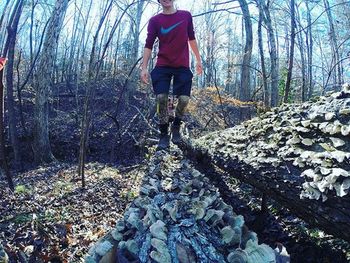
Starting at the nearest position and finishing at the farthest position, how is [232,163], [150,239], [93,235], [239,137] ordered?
[150,239]
[93,235]
[232,163]
[239,137]

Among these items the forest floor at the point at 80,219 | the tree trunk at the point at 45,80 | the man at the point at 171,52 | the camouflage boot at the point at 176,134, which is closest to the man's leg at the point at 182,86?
the man at the point at 171,52

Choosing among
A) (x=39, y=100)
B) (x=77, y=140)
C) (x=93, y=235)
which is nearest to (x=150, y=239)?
(x=93, y=235)

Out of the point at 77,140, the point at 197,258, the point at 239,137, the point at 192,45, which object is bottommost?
the point at 77,140

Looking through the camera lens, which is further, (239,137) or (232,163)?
(239,137)

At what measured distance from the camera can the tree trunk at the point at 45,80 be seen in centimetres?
829

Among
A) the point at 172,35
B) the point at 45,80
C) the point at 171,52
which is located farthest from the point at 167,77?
the point at 45,80

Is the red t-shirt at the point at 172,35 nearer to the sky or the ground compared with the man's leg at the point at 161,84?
nearer to the sky

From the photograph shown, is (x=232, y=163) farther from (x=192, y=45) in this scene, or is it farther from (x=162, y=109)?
(x=192, y=45)

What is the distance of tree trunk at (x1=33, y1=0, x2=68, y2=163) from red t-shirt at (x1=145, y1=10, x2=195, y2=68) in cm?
468

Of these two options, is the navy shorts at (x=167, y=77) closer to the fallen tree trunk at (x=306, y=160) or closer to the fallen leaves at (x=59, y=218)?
the fallen tree trunk at (x=306, y=160)

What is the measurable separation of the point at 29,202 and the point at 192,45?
2.92 metres

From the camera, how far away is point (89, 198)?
15.6ft

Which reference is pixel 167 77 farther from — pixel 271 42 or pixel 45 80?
pixel 271 42

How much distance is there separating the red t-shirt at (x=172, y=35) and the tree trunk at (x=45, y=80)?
4.68m
